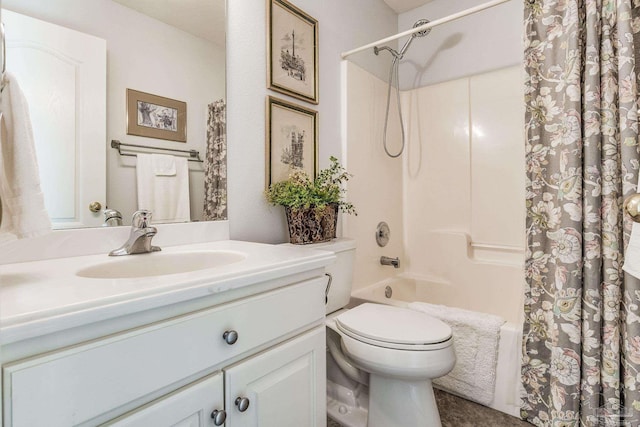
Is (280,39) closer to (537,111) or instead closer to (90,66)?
(90,66)

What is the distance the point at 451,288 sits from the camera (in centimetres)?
217

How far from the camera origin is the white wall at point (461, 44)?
201 centimetres

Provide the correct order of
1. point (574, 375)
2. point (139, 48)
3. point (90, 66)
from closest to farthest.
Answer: point (90, 66)
point (139, 48)
point (574, 375)

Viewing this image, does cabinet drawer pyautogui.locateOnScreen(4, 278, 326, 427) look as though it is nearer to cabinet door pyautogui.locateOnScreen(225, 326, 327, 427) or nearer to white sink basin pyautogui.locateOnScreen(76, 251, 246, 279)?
cabinet door pyautogui.locateOnScreen(225, 326, 327, 427)

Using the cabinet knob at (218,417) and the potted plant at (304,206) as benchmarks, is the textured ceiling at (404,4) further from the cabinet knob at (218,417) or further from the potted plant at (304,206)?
the cabinet knob at (218,417)

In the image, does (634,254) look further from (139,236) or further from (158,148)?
(158,148)

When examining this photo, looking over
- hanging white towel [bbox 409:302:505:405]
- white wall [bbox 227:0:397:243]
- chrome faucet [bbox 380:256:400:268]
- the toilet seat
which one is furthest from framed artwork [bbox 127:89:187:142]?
chrome faucet [bbox 380:256:400:268]

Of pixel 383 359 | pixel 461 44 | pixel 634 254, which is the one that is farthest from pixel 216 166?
pixel 461 44

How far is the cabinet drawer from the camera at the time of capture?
1.53ft

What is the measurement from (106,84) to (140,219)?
0.44 m

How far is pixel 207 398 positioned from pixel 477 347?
1202 mm

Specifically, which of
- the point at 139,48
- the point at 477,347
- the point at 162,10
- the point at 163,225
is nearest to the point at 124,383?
the point at 163,225

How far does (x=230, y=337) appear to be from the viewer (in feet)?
2.29

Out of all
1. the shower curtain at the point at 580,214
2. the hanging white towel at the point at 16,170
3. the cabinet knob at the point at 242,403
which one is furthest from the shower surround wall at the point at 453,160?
the hanging white towel at the point at 16,170
